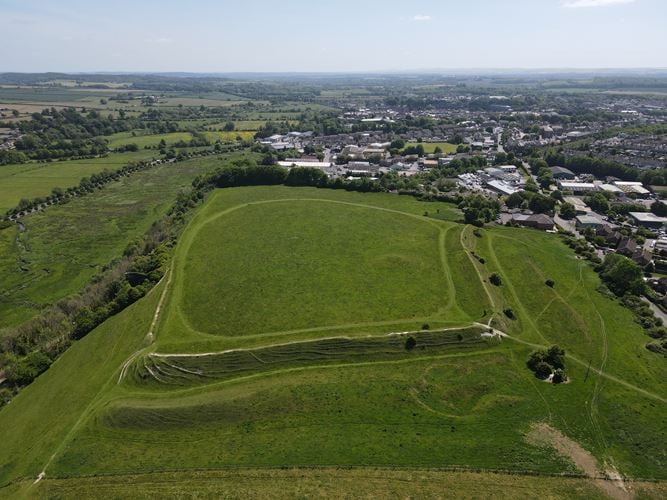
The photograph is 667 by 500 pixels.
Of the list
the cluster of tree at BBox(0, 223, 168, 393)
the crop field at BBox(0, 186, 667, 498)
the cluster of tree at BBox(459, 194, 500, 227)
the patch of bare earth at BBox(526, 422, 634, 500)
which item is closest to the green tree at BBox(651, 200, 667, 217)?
the cluster of tree at BBox(459, 194, 500, 227)

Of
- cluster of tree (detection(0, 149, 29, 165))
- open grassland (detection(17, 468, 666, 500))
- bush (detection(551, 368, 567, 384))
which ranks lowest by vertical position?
open grassland (detection(17, 468, 666, 500))

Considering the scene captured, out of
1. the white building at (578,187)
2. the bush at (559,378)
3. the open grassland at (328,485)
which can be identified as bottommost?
the open grassland at (328,485)

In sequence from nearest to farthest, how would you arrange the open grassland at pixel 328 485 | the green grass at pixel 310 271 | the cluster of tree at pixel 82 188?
1. the open grassland at pixel 328 485
2. the green grass at pixel 310 271
3. the cluster of tree at pixel 82 188

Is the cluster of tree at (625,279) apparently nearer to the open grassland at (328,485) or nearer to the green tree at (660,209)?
the open grassland at (328,485)

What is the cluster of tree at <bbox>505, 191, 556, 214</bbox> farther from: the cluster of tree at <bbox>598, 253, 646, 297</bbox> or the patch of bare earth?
the patch of bare earth

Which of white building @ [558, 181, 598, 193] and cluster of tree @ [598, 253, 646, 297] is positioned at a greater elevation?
white building @ [558, 181, 598, 193]

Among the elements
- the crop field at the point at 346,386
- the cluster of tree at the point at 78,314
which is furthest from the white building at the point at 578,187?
the cluster of tree at the point at 78,314

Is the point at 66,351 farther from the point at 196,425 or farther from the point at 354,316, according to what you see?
the point at 354,316
